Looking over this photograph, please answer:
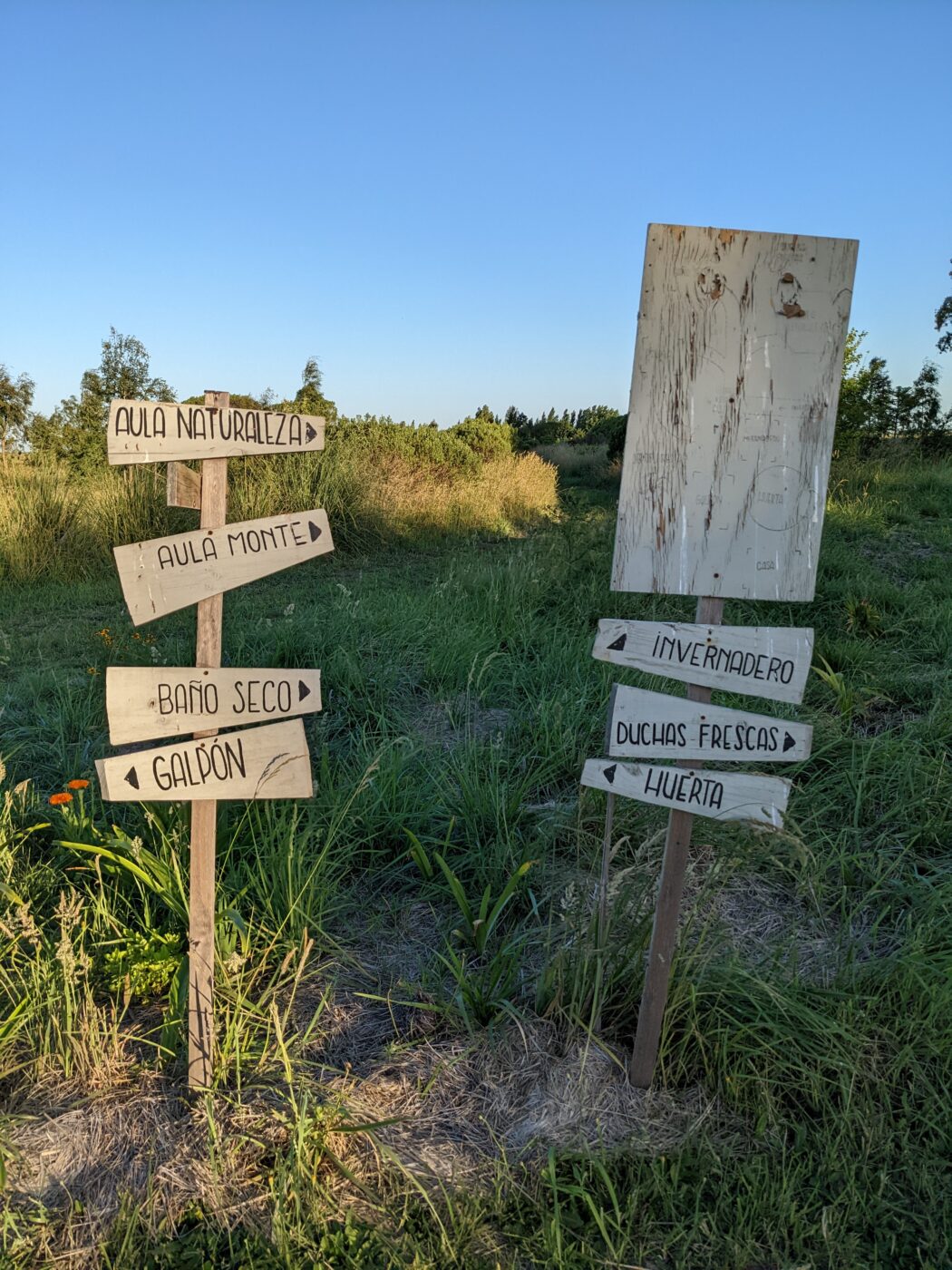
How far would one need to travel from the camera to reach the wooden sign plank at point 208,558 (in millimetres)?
1990

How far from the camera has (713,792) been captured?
2057 millimetres

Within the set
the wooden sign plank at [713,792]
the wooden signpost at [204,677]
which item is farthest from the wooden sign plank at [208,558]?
the wooden sign plank at [713,792]

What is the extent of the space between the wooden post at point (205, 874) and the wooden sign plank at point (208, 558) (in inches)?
1.8

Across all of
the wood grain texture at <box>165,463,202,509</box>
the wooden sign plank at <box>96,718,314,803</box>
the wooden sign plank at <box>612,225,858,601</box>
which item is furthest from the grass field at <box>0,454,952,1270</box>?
the wood grain texture at <box>165,463,202,509</box>

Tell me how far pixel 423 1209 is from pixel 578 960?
2.27 feet

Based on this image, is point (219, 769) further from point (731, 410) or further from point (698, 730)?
point (731, 410)

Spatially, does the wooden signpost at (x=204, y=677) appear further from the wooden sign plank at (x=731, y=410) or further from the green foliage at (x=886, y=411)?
the green foliage at (x=886, y=411)

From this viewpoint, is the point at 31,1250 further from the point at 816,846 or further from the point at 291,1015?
the point at 816,846

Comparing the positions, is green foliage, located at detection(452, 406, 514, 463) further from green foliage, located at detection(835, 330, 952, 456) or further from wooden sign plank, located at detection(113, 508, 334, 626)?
wooden sign plank, located at detection(113, 508, 334, 626)

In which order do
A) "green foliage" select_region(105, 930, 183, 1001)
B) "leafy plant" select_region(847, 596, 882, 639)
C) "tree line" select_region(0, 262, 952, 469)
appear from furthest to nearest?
"tree line" select_region(0, 262, 952, 469), "leafy plant" select_region(847, 596, 882, 639), "green foliage" select_region(105, 930, 183, 1001)

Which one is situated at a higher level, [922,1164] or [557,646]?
[557,646]

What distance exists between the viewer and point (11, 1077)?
2137 millimetres

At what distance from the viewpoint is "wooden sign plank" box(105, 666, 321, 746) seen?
79.4 inches

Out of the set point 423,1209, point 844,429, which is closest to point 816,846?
point 423,1209
